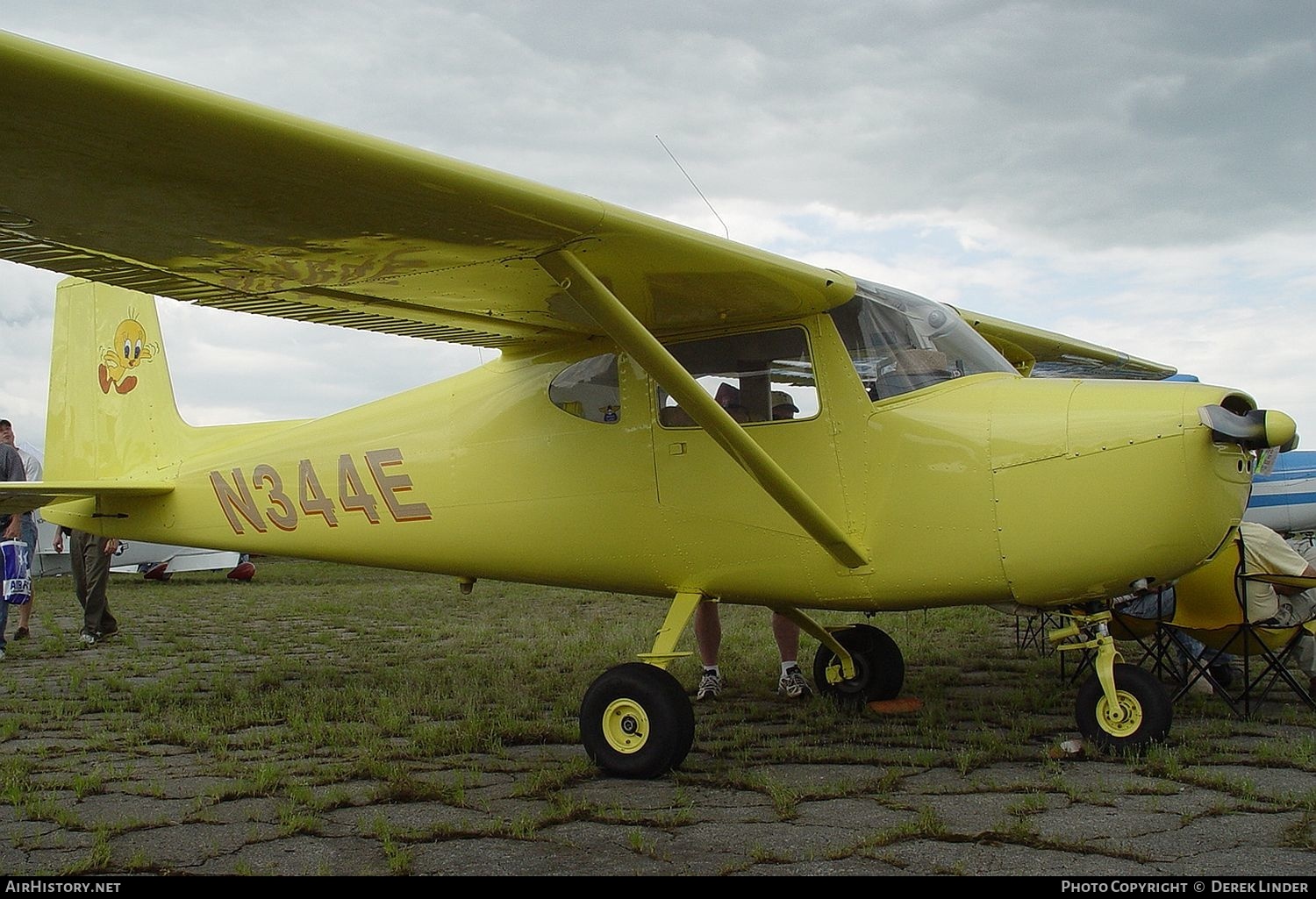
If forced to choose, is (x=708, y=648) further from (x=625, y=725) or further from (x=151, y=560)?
(x=151, y=560)

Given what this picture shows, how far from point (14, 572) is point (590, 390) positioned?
5758 mm

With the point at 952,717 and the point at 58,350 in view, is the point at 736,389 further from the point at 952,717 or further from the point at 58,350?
the point at 58,350

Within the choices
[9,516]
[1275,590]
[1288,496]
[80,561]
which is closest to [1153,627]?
[1275,590]

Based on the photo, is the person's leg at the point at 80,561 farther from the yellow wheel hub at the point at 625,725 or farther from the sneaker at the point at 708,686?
the yellow wheel hub at the point at 625,725

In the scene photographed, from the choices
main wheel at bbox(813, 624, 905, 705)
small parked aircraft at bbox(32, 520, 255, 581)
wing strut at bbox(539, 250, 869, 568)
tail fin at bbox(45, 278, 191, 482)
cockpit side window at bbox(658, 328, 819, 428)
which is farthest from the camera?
small parked aircraft at bbox(32, 520, 255, 581)

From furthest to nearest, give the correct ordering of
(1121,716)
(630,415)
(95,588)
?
(95,588) → (630,415) → (1121,716)

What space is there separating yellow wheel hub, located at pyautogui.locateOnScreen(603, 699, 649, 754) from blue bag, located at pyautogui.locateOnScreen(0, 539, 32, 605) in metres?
5.99

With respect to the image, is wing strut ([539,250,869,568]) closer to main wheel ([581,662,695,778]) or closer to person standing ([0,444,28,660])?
main wheel ([581,662,695,778])

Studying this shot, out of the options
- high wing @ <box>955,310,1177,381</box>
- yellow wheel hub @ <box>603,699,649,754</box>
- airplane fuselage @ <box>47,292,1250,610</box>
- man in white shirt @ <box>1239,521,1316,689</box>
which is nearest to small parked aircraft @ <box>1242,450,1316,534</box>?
high wing @ <box>955,310,1177,381</box>

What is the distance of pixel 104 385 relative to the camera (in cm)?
765

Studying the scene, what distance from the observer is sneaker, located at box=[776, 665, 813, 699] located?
637 centimetres

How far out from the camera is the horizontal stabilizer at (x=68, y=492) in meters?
6.55

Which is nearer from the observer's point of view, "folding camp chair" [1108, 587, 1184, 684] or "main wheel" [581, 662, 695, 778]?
"main wheel" [581, 662, 695, 778]
